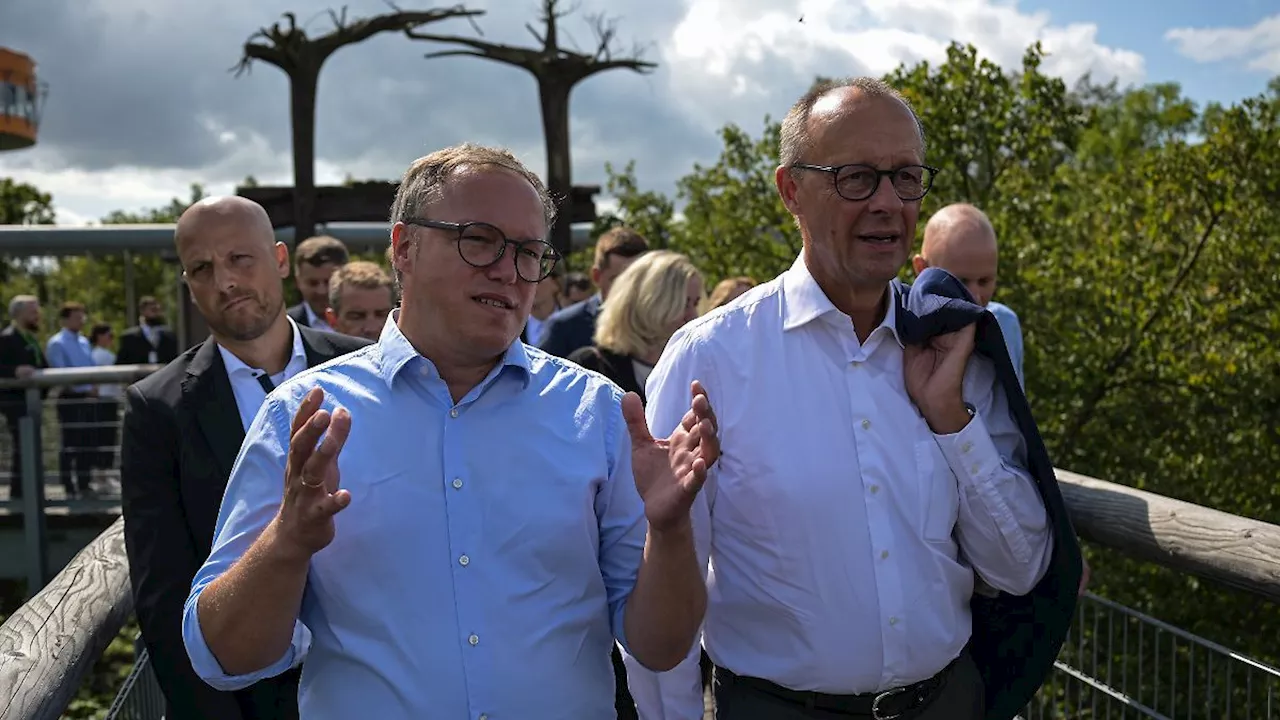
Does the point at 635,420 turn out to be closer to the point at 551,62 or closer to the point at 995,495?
the point at 995,495

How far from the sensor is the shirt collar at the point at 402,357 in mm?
2162

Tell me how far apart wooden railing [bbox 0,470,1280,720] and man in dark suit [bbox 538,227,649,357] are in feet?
8.78

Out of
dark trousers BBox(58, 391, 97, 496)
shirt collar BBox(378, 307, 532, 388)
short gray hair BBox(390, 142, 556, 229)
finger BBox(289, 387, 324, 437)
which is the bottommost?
dark trousers BBox(58, 391, 97, 496)

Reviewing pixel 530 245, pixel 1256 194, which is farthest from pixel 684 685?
pixel 1256 194

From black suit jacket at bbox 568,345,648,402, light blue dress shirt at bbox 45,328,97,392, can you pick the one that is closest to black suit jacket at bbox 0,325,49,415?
light blue dress shirt at bbox 45,328,97,392

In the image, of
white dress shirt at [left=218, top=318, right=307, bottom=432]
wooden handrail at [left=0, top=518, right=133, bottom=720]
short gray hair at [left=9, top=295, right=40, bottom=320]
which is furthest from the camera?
short gray hair at [left=9, top=295, right=40, bottom=320]

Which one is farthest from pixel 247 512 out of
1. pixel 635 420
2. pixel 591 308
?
pixel 591 308

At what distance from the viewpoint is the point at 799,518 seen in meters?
2.48

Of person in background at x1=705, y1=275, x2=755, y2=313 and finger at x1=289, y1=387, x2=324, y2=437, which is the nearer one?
finger at x1=289, y1=387, x2=324, y2=437

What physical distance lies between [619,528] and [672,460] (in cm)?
23

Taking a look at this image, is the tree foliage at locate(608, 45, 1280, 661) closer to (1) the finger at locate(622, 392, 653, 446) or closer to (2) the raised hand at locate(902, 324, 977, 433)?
(2) the raised hand at locate(902, 324, 977, 433)

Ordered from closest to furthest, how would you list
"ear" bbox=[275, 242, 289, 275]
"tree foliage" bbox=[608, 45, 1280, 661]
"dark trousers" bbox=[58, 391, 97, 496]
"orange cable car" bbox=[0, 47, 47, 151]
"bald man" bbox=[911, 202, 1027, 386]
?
"ear" bbox=[275, 242, 289, 275], "bald man" bbox=[911, 202, 1027, 386], "tree foliage" bbox=[608, 45, 1280, 661], "dark trousers" bbox=[58, 391, 97, 496], "orange cable car" bbox=[0, 47, 47, 151]

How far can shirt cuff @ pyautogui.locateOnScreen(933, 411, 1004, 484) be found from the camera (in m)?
2.51

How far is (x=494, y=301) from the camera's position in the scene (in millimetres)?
2182
